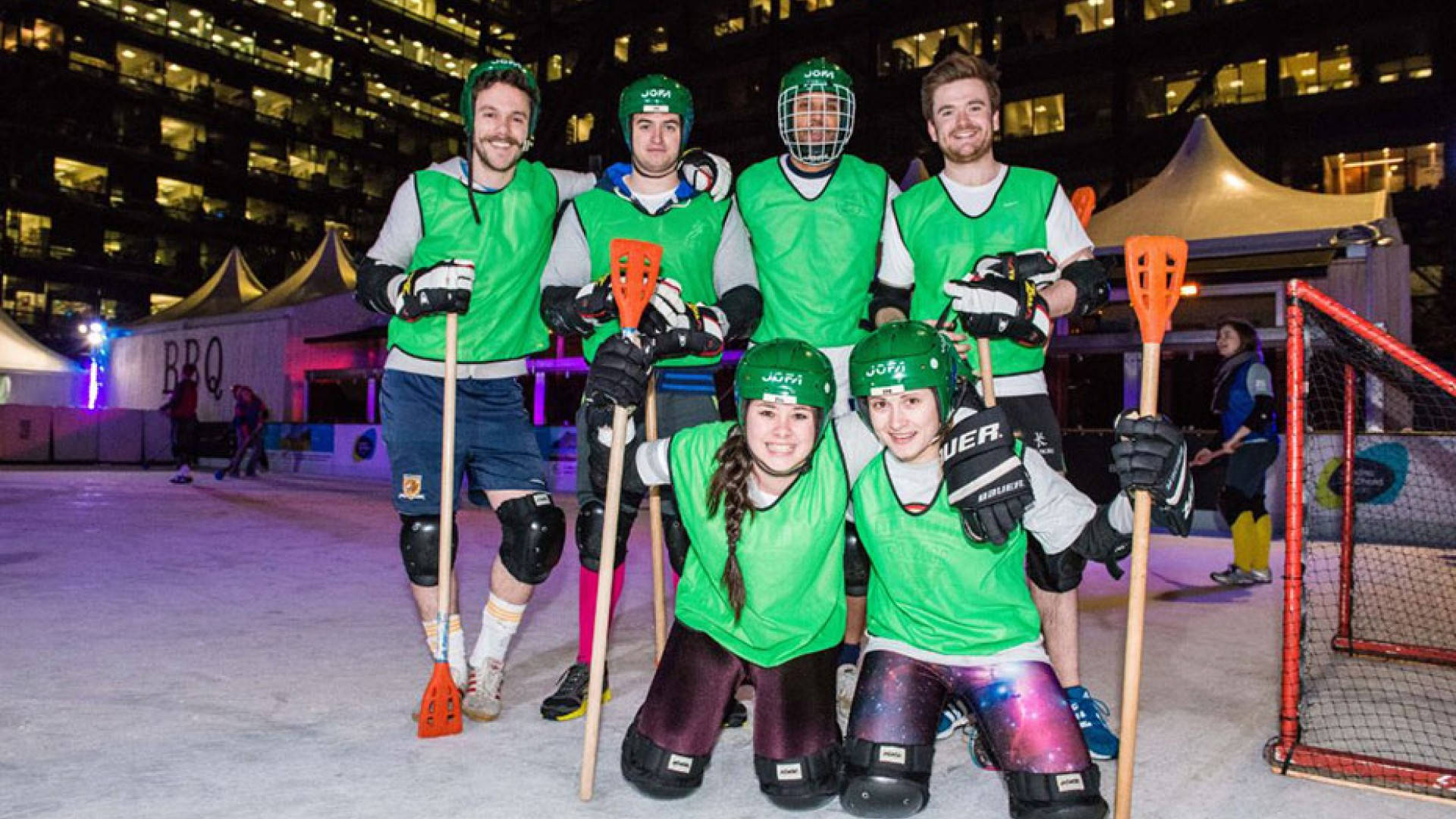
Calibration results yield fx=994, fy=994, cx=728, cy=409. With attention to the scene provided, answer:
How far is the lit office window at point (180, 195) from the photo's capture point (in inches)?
1855

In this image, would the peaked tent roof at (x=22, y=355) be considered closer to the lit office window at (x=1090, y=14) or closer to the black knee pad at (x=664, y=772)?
the black knee pad at (x=664, y=772)

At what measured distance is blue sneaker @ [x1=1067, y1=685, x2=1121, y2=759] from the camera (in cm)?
280

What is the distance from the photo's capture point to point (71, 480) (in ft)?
49.5

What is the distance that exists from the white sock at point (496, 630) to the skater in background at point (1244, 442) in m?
4.95

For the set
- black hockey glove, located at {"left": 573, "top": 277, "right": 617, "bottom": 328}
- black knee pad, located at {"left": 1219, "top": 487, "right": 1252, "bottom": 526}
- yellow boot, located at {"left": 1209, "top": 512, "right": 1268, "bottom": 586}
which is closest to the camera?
black hockey glove, located at {"left": 573, "top": 277, "right": 617, "bottom": 328}

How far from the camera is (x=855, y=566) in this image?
3.18 meters

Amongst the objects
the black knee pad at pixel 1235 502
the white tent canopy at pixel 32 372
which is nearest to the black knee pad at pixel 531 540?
the black knee pad at pixel 1235 502

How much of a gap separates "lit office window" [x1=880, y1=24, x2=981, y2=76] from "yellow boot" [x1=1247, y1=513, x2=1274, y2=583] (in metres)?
32.8

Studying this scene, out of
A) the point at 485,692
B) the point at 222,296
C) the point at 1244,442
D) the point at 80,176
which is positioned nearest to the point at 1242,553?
the point at 1244,442

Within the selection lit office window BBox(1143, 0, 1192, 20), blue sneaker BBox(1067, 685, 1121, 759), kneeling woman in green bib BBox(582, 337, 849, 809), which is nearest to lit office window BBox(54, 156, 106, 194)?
lit office window BBox(1143, 0, 1192, 20)

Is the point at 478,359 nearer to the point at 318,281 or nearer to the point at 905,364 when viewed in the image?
the point at 905,364

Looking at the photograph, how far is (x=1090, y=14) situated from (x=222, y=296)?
29203 millimetres

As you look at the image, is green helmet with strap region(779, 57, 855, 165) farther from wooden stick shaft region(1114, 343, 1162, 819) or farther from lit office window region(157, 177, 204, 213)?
lit office window region(157, 177, 204, 213)

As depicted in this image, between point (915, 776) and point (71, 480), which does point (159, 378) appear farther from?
point (915, 776)
